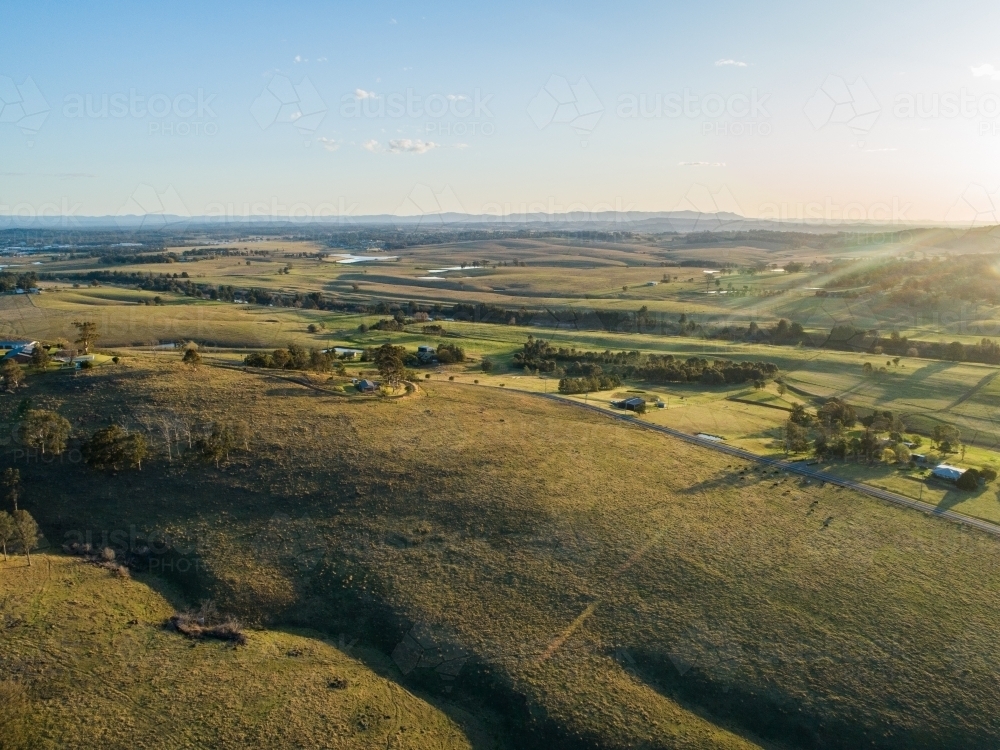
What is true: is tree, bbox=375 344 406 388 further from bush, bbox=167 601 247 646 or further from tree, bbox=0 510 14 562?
tree, bbox=0 510 14 562

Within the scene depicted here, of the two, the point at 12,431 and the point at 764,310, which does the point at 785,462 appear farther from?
the point at 764,310

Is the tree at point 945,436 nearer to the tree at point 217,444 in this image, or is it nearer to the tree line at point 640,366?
the tree line at point 640,366

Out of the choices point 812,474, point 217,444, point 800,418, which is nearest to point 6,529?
point 217,444

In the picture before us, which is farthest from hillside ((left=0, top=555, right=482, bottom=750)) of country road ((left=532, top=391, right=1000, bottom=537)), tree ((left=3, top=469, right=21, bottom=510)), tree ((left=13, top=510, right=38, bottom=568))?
country road ((left=532, top=391, right=1000, bottom=537))

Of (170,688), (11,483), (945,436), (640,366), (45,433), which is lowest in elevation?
(170,688)

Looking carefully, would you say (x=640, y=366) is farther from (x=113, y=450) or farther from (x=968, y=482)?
(x=113, y=450)

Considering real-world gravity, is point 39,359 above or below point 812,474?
above
